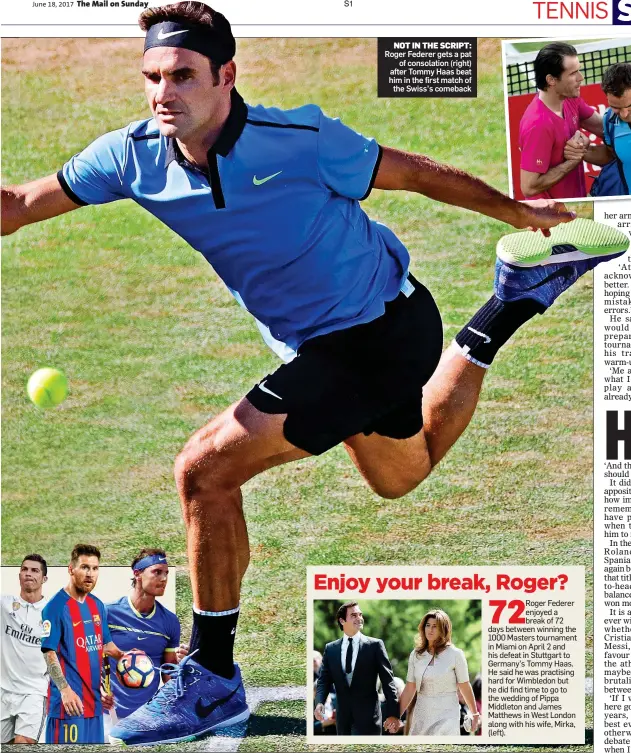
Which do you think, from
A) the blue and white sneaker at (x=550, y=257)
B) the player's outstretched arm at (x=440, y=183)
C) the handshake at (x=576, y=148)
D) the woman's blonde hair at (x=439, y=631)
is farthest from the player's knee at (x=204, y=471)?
the handshake at (x=576, y=148)

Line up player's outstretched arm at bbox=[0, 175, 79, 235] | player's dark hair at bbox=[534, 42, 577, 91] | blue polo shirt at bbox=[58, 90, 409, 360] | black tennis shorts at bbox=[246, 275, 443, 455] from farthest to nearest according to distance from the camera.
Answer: player's dark hair at bbox=[534, 42, 577, 91]
player's outstretched arm at bbox=[0, 175, 79, 235]
black tennis shorts at bbox=[246, 275, 443, 455]
blue polo shirt at bbox=[58, 90, 409, 360]

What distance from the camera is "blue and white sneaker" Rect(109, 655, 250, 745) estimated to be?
4.97m

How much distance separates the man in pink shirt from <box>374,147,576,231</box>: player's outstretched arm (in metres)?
0.34

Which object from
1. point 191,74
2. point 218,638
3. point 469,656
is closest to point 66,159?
point 191,74

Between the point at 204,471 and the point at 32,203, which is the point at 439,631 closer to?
the point at 204,471

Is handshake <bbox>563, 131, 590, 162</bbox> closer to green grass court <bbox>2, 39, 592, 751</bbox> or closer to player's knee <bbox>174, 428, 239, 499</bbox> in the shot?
green grass court <bbox>2, 39, 592, 751</bbox>

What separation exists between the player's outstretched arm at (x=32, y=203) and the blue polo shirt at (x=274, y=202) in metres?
0.08

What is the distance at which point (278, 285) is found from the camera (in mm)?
4703

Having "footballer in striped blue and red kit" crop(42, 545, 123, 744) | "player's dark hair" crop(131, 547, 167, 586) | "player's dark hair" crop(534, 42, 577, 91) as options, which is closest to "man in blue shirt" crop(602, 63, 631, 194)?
"player's dark hair" crop(534, 42, 577, 91)

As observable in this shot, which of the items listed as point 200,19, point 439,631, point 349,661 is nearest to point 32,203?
point 200,19

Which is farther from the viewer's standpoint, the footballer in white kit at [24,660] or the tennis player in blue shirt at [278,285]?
the footballer in white kit at [24,660]

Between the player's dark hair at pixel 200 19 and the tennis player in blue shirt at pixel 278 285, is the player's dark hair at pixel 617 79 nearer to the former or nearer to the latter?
the tennis player in blue shirt at pixel 278 285

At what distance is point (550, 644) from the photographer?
5.13 metres

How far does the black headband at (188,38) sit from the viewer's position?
457 cm
